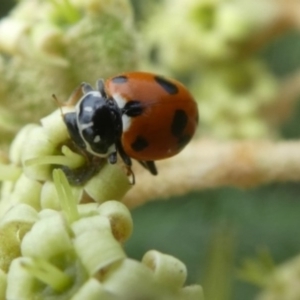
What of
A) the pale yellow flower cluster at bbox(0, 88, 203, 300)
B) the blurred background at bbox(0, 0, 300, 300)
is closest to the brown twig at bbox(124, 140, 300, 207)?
the pale yellow flower cluster at bbox(0, 88, 203, 300)

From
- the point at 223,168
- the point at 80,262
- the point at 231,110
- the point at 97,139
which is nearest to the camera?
the point at 80,262

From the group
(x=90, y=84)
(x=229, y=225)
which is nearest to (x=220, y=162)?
(x=90, y=84)

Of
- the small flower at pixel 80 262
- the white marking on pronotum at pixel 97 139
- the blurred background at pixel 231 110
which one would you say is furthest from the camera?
the blurred background at pixel 231 110

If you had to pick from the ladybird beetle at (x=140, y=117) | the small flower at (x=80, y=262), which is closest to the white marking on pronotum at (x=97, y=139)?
the ladybird beetle at (x=140, y=117)

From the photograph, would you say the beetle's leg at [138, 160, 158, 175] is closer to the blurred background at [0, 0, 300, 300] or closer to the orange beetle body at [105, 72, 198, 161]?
the orange beetle body at [105, 72, 198, 161]

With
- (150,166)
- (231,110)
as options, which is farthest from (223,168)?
(231,110)

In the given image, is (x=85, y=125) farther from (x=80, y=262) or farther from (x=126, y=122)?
(x=80, y=262)

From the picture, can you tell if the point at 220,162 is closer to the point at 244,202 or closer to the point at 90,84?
the point at 90,84

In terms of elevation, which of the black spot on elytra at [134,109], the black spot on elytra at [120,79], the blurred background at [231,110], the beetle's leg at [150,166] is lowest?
the blurred background at [231,110]

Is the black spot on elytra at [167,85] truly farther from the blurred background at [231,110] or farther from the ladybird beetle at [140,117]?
the blurred background at [231,110]
